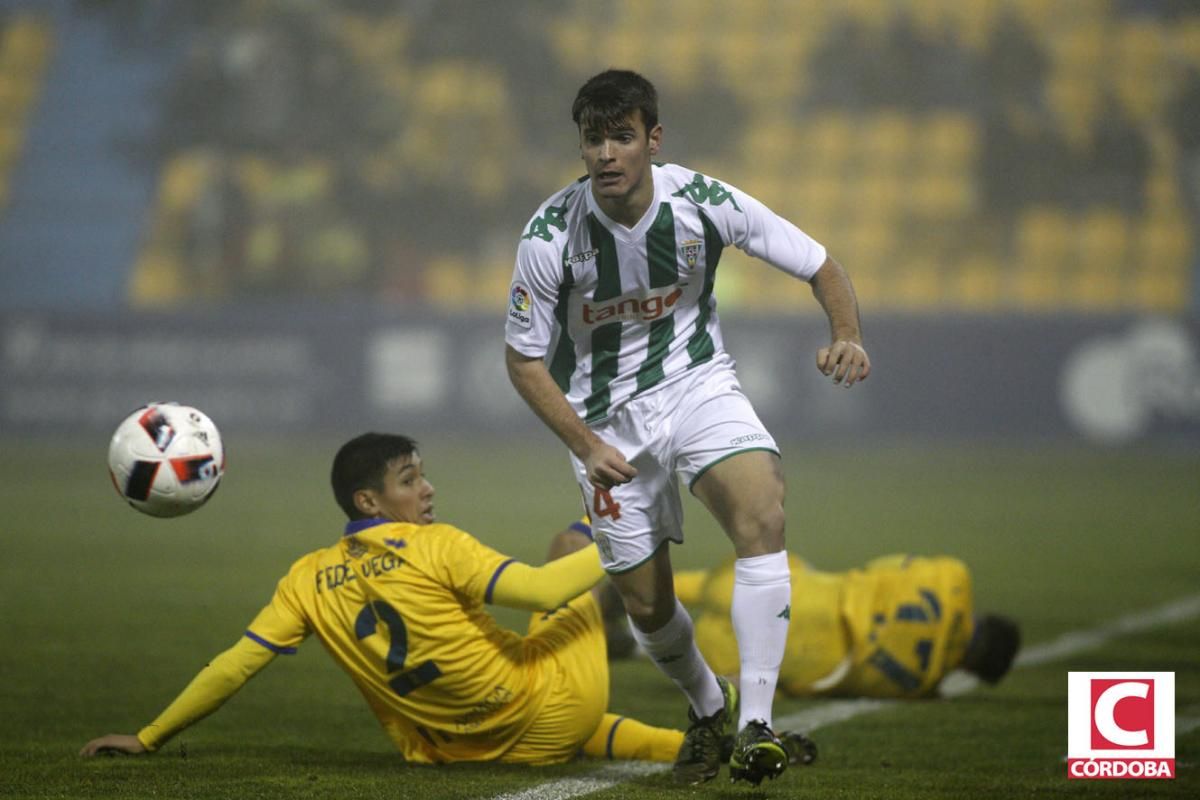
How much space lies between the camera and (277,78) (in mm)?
21609

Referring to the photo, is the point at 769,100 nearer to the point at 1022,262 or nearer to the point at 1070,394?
the point at 1022,262

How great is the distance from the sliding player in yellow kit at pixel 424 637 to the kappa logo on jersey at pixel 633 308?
637 millimetres

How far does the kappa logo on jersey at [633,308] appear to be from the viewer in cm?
485

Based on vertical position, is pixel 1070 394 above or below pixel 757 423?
above

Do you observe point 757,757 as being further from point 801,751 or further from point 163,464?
point 163,464

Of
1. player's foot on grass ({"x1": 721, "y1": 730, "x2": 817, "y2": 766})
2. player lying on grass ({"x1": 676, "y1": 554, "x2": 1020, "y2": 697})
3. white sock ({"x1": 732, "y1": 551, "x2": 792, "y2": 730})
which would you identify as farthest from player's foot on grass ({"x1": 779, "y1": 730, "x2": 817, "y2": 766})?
player lying on grass ({"x1": 676, "y1": 554, "x2": 1020, "y2": 697})

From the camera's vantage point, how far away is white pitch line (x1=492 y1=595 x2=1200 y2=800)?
14.7ft

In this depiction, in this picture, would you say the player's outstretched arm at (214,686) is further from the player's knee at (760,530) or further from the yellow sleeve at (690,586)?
the yellow sleeve at (690,586)

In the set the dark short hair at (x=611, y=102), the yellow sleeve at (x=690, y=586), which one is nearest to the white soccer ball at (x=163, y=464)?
the dark short hair at (x=611, y=102)

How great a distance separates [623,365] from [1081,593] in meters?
4.85

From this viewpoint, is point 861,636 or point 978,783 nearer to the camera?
point 978,783

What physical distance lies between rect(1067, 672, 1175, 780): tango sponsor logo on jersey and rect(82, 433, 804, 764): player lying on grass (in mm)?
770

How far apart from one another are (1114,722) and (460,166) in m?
17.1

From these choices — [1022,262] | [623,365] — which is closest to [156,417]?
[623,365]
